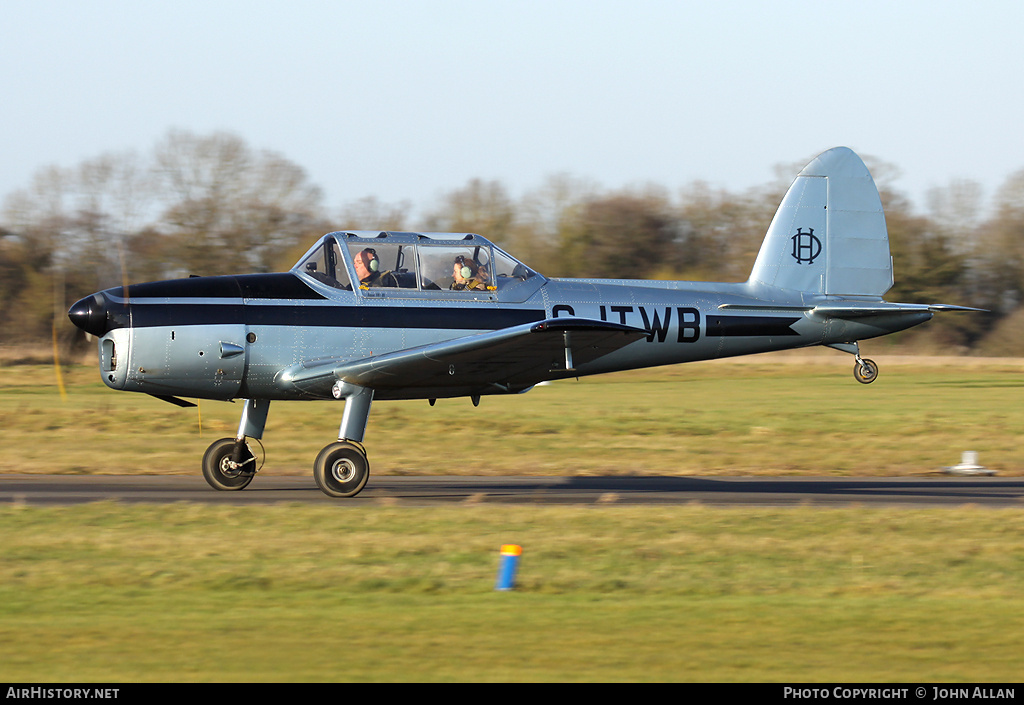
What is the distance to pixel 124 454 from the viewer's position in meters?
15.8

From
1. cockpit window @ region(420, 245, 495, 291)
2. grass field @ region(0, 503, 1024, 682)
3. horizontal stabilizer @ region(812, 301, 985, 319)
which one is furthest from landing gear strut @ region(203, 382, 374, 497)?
horizontal stabilizer @ region(812, 301, 985, 319)

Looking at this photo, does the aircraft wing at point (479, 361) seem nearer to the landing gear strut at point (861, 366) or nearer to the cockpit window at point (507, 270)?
the cockpit window at point (507, 270)

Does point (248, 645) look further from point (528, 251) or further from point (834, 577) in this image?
point (528, 251)

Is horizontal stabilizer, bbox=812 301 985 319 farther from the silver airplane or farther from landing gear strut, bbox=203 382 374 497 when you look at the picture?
landing gear strut, bbox=203 382 374 497

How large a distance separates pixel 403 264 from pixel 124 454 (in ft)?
20.7

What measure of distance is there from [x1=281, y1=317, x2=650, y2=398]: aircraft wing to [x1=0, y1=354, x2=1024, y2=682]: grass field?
144 cm

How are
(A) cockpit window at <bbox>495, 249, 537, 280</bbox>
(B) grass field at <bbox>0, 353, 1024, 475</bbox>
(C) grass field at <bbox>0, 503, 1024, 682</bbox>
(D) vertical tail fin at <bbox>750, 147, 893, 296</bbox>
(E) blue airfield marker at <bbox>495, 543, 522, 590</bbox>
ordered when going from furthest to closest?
(B) grass field at <bbox>0, 353, 1024, 475</bbox> → (D) vertical tail fin at <bbox>750, 147, 893, 296</bbox> → (A) cockpit window at <bbox>495, 249, 537, 280</bbox> → (E) blue airfield marker at <bbox>495, 543, 522, 590</bbox> → (C) grass field at <bbox>0, 503, 1024, 682</bbox>

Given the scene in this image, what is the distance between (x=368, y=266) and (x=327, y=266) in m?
0.44

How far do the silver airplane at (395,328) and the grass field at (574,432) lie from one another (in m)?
2.56

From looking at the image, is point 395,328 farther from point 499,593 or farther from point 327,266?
point 499,593

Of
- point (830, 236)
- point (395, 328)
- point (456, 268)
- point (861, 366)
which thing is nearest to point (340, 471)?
point (395, 328)

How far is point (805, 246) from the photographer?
14297mm

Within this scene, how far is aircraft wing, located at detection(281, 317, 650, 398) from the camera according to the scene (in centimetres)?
1080

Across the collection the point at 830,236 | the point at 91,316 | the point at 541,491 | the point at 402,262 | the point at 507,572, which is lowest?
the point at 541,491
